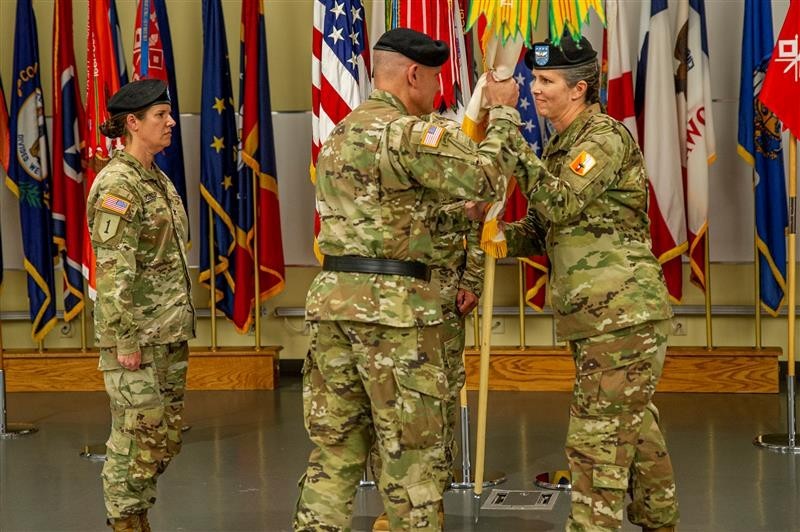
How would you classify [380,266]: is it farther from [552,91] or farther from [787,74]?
→ [787,74]

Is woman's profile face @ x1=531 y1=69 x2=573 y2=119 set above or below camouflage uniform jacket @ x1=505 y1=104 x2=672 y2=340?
above

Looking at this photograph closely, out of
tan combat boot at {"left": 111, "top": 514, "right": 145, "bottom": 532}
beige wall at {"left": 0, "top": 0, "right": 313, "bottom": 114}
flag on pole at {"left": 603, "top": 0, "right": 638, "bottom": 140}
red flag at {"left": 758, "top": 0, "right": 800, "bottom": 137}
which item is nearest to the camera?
tan combat boot at {"left": 111, "top": 514, "right": 145, "bottom": 532}

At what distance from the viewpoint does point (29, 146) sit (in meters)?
7.16

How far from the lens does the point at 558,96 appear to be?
139 inches

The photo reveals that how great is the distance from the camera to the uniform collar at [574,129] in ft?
11.5

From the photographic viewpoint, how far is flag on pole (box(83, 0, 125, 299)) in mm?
6402

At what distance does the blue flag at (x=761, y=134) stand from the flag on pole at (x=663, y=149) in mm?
393

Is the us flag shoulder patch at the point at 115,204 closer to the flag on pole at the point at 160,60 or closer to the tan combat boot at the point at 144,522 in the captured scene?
the tan combat boot at the point at 144,522

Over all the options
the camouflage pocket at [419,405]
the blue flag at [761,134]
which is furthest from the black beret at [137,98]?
the blue flag at [761,134]

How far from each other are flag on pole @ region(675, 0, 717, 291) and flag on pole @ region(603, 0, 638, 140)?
0.29 metres

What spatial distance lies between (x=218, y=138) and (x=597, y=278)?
4.10 meters

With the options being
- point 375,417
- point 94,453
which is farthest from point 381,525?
point 94,453

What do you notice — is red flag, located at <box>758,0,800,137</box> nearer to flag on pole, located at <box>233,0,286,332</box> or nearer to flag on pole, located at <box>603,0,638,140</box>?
flag on pole, located at <box>603,0,638,140</box>

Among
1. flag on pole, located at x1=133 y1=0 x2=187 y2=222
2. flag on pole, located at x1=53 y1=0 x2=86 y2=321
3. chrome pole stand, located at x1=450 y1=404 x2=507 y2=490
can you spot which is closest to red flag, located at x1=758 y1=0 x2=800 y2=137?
chrome pole stand, located at x1=450 y1=404 x2=507 y2=490
